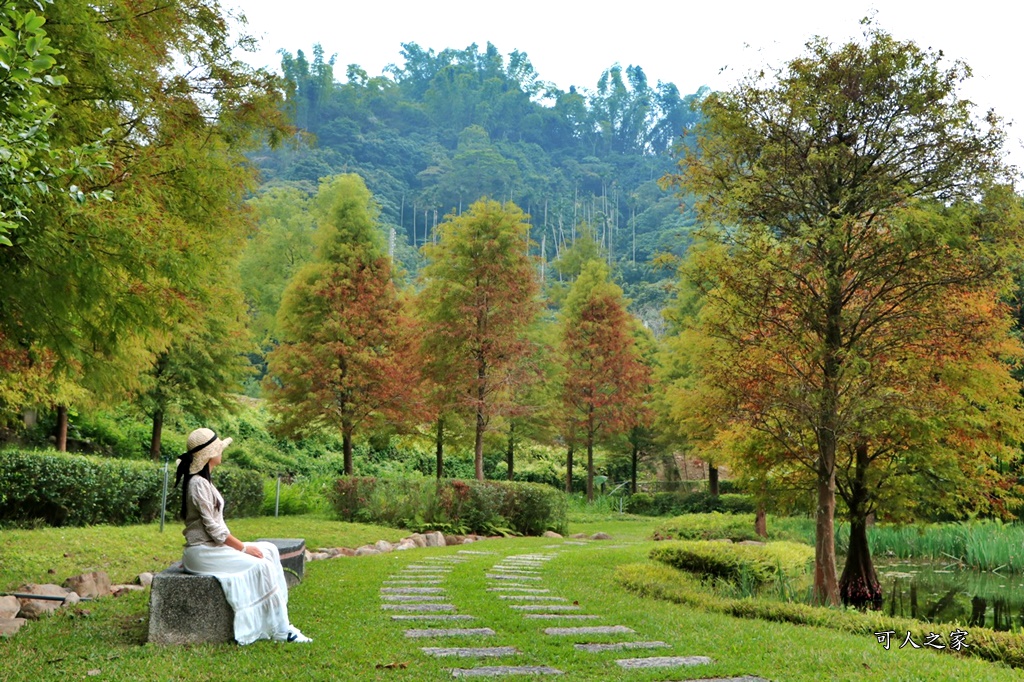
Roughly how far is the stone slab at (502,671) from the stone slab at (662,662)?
48cm

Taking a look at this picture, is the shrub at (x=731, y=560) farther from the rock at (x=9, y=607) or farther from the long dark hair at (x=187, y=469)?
the rock at (x=9, y=607)

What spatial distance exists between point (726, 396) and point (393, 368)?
1062 centimetres

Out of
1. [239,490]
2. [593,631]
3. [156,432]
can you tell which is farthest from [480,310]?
[593,631]

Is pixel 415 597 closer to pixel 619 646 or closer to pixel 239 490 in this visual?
pixel 619 646

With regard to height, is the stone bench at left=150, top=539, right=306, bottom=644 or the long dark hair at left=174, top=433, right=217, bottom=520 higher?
the long dark hair at left=174, top=433, right=217, bottom=520

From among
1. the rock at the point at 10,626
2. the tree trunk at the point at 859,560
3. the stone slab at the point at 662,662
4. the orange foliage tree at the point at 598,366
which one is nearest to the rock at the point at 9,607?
the rock at the point at 10,626

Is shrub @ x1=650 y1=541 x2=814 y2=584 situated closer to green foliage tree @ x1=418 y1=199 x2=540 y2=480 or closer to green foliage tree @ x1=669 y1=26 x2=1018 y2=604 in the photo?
green foliage tree @ x1=669 y1=26 x2=1018 y2=604

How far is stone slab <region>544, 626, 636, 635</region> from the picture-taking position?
224 inches

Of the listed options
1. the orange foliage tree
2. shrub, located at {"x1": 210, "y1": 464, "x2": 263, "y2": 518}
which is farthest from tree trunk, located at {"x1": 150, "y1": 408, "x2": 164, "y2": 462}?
the orange foliage tree

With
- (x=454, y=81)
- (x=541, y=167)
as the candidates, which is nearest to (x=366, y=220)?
(x=541, y=167)

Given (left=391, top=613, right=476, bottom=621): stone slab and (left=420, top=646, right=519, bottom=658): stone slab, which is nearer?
(left=420, top=646, right=519, bottom=658): stone slab

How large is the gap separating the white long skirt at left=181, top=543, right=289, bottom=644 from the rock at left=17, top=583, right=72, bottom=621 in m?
1.90

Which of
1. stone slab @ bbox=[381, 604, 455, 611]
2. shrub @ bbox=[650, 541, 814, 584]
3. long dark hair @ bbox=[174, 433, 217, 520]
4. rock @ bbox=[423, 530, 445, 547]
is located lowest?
rock @ bbox=[423, 530, 445, 547]

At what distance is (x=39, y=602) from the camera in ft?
22.0
